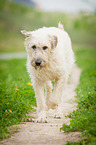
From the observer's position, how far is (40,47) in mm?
5309

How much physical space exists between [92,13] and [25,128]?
19353 millimetres

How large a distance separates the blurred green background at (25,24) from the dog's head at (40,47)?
25.8 m

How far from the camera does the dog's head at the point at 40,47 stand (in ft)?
17.2

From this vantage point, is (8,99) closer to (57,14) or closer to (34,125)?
(34,125)

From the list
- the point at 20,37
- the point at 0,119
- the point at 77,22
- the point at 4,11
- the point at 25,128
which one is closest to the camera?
the point at 25,128

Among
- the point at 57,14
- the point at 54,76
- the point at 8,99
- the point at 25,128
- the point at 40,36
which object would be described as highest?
the point at 57,14

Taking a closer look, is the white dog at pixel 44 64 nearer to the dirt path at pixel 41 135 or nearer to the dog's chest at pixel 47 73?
the dog's chest at pixel 47 73

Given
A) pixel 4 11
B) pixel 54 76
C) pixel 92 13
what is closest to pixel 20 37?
pixel 4 11

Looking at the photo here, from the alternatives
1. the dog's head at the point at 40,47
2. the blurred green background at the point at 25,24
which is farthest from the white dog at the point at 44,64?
the blurred green background at the point at 25,24

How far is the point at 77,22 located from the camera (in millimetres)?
29469

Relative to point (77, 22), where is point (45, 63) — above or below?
below

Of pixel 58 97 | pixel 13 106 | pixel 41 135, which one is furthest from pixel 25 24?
pixel 41 135

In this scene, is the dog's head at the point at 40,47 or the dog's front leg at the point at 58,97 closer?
the dog's head at the point at 40,47

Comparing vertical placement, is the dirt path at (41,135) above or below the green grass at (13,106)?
below
